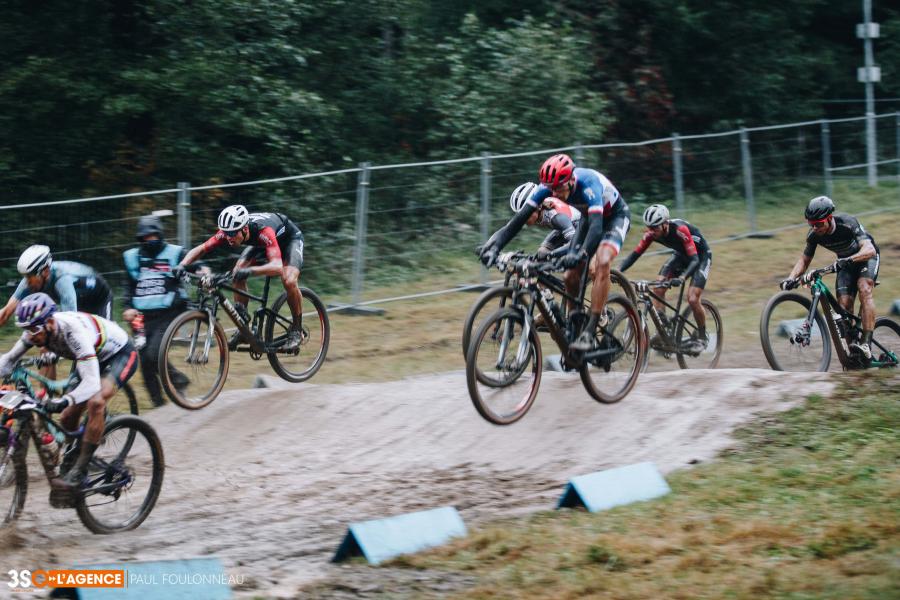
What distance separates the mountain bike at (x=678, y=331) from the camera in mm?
11781

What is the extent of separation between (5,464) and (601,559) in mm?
3704

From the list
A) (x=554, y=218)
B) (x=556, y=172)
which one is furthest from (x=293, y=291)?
(x=556, y=172)

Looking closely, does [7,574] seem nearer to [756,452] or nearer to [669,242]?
[756,452]

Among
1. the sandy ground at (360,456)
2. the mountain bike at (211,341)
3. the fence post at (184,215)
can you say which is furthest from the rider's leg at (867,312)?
the fence post at (184,215)

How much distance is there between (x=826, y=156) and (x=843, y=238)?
10.1 m

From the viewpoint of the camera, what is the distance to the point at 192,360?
1029 centimetres

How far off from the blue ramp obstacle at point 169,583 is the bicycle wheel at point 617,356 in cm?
416

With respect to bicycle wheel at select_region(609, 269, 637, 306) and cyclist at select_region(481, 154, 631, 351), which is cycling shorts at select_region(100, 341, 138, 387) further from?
bicycle wheel at select_region(609, 269, 637, 306)

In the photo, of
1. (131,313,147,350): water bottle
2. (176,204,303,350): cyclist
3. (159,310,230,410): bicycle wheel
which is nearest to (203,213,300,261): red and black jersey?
(176,204,303,350): cyclist

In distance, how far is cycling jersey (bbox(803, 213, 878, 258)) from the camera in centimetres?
1151

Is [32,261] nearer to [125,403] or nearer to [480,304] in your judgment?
[125,403]

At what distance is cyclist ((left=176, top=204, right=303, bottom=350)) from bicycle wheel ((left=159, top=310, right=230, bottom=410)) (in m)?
0.37

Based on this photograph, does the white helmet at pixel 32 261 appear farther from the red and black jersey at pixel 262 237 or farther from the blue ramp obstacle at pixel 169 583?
the blue ramp obstacle at pixel 169 583

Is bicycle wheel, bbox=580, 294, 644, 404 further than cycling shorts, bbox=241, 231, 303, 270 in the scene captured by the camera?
No
